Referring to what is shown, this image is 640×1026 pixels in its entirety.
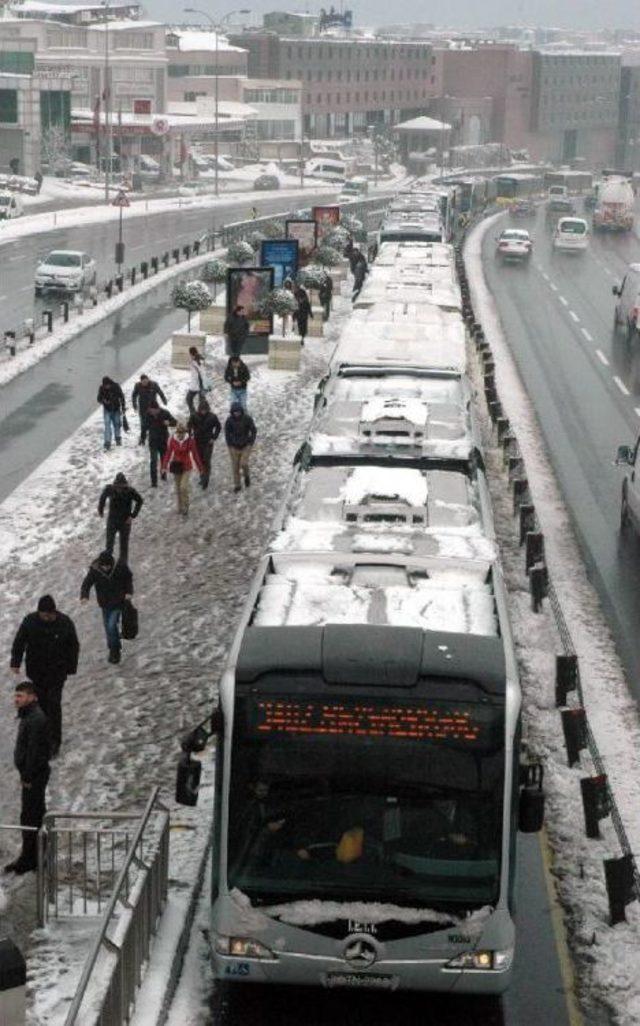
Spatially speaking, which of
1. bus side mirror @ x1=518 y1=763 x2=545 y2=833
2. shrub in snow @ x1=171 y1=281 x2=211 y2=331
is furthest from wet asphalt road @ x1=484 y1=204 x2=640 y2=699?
shrub in snow @ x1=171 y1=281 x2=211 y2=331

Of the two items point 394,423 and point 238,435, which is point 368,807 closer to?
point 394,423

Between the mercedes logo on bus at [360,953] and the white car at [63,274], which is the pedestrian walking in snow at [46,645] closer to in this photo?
the mercedes logo on bus at [360,953]

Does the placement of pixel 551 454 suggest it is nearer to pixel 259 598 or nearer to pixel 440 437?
pixel 440 437

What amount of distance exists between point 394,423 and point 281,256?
2731 cm

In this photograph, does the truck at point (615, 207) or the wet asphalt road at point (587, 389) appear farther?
the truck at point (615, 207)

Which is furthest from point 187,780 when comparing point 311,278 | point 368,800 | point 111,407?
point 311,278

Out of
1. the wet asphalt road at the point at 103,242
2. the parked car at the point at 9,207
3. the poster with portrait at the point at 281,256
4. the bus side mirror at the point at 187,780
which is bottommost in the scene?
the wet asphalt road at the point at 103,242

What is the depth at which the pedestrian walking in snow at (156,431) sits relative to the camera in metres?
25.8

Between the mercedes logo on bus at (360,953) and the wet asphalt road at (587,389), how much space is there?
866 centimetres

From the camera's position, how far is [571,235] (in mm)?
78625

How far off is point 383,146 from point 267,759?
169 metres

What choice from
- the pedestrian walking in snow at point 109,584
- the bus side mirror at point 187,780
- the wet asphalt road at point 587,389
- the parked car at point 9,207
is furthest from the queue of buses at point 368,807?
the parked car at point 9,207

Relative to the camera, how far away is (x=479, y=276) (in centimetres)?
6681

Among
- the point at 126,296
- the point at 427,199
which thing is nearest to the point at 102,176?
the point at 427,199
